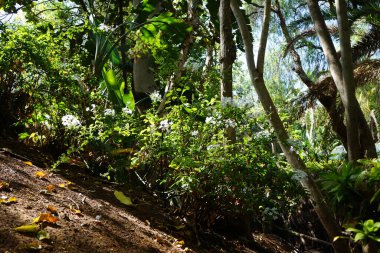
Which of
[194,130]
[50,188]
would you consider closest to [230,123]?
[194,130]

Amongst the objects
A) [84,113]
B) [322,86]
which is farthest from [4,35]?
[322,86]

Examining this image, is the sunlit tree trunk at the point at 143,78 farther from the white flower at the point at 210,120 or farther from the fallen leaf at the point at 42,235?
the fallen leaf at the point at 42,235

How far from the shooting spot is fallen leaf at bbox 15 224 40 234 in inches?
79.4

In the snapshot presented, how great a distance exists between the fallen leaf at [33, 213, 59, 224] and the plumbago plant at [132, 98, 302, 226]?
1163mm

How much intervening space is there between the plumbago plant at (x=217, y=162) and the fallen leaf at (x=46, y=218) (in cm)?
116

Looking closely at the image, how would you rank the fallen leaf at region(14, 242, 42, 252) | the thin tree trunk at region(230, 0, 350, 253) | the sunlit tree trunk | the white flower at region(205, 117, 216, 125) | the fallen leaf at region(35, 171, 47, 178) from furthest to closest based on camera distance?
the sunlit tree trunk, the thin tree trunk at region(230, 0, 350, 253), the white flower at region(205, 117, 216, 125), the fallen leaf at region(35, 171, 47, 178), the fallen leaf at region(14, 242, 42, 252)

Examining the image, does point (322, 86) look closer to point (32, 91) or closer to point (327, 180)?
point (327, 180)

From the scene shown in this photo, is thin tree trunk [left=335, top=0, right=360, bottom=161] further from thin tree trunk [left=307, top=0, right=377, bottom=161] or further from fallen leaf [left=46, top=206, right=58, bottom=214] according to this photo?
fallen leaf [left=46, top=206, right=58, bottom=214]

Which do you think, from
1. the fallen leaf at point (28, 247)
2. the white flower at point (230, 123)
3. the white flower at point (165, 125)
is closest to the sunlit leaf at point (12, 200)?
the fallen leaf at point (28, 247)

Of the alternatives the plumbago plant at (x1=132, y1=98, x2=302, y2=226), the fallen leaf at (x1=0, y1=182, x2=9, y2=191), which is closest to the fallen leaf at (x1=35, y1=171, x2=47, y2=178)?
the fallen leaf at (x1=0, y1=182, x2=9, y2=191)

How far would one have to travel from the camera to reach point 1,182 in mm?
2580

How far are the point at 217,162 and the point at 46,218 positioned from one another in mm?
1518

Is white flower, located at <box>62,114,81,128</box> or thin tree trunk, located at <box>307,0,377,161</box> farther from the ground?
thin tree trunk, located at <box>307,0,377,161</box>

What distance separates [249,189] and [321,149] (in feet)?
23.7
